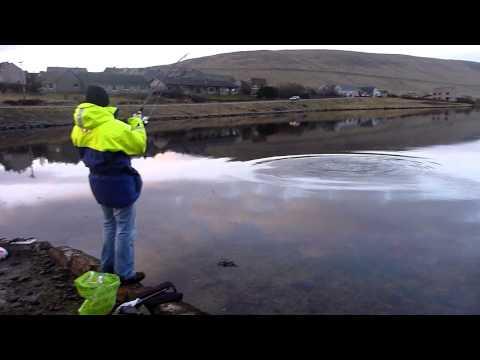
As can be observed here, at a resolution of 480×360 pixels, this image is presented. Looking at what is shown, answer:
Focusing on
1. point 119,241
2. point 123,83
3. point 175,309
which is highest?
Answer: point 123,83

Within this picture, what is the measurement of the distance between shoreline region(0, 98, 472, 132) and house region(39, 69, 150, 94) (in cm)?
2734

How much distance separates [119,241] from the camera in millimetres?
5410

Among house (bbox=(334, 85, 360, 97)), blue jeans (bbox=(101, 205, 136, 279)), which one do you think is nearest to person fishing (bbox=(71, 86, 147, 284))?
blue jeans (bbox=(101, 205, 136, 279))

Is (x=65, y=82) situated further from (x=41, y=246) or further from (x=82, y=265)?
(x=82, y=265)

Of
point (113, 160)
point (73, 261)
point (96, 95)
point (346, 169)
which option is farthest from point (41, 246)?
point (346, 169)

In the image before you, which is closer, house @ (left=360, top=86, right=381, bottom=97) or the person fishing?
the person fishing

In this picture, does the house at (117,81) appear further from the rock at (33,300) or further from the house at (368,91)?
the rock at (33,300)

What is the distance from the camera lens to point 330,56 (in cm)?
15712

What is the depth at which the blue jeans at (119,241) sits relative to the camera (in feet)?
17.8

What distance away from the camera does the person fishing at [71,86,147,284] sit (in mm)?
4941

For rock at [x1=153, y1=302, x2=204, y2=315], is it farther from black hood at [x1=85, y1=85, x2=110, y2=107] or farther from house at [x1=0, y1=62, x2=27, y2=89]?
house at [x1=0, y1=62, x2=27, y2=89]

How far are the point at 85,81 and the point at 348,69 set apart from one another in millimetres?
93712
